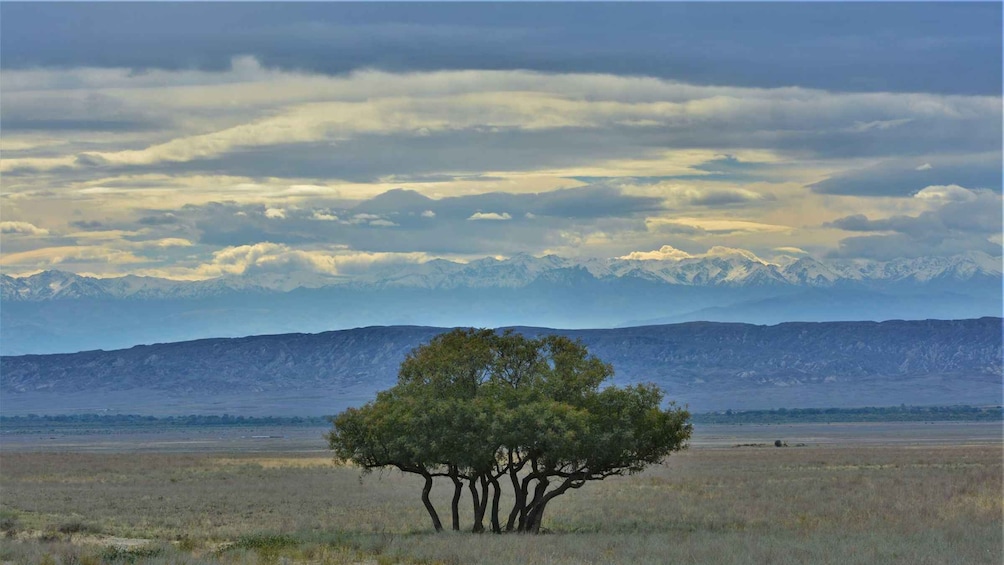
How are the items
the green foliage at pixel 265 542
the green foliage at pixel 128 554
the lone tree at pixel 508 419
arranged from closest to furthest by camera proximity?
1. the green foliage at pixel 128 554
2. the green foliage at pixel 265 542
3. the lone tree at pixel 508 419

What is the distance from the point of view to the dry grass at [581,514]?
34.9 m

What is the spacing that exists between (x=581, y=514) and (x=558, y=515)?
0.86 meters

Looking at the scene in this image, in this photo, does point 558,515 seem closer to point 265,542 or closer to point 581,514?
point 581,514

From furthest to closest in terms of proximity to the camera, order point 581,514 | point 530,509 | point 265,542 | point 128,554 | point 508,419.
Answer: point 581,514 → point 530,509 → point 508,419 → point 265,542 → point 128,554

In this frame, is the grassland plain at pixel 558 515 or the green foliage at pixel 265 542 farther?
the green foliage at pixel 265 542

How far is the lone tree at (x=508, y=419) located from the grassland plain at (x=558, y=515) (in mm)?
2308

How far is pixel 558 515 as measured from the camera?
50500 millimetres

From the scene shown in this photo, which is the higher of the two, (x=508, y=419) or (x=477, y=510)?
(x=508, y=419)

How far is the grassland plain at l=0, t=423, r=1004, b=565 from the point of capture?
114 feet

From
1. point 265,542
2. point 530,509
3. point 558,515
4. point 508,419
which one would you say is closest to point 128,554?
point 265,542

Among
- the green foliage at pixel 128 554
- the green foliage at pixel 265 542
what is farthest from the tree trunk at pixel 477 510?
the green foliage at pixel 128 554

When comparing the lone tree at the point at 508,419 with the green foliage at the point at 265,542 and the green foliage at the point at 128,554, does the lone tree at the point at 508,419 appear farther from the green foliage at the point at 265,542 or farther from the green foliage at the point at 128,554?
the green foliage at the point at 128,554

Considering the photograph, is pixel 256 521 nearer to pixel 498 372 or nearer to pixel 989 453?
pixel 498 372

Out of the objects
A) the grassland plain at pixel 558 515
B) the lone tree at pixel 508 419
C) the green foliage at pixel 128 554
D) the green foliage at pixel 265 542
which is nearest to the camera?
the green foliage at pixel 128 554
